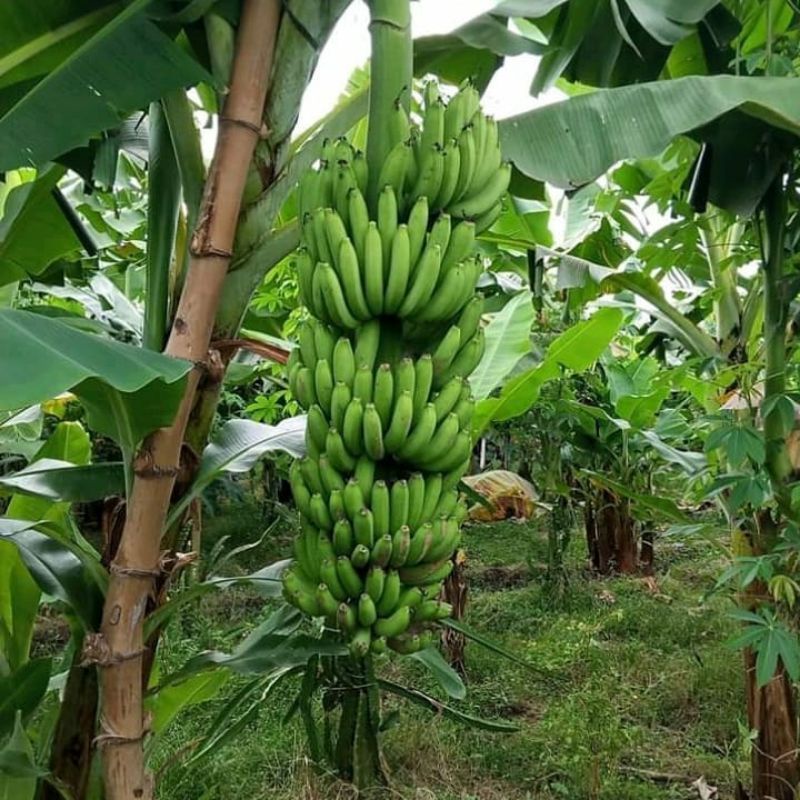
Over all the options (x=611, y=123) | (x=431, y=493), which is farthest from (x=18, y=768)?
(x=611, y=123)

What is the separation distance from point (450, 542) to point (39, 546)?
729mm

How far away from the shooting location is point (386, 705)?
9.55 ft

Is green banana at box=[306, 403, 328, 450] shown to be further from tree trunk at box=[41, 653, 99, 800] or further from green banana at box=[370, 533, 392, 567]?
tree trunk at box=[41, 653, 99, 800]

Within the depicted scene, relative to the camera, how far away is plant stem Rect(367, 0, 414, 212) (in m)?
0.99

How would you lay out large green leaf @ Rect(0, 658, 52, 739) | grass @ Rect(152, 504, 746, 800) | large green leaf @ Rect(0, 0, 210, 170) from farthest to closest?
grass @ Rect(152, 504, 746, 800) → large green leaf @ Rect(0, 658, 52, 739) → large green leaf @ Rect(0, 0, 210, 170)

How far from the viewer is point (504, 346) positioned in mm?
2242

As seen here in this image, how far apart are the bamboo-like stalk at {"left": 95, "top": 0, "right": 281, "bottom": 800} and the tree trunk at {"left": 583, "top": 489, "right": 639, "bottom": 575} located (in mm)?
4041

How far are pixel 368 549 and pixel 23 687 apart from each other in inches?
28.9

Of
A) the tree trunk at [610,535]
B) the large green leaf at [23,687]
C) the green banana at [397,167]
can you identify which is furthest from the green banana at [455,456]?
the tree trunk at [610,535]

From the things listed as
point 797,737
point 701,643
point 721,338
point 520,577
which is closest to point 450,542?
point 797,737

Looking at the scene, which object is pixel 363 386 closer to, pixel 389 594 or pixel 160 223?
pixel 389 594

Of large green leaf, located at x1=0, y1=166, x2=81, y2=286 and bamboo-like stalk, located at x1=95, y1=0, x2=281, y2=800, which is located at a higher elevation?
large green leaf, located at x1=0, y1=166, x2=81, y2=286

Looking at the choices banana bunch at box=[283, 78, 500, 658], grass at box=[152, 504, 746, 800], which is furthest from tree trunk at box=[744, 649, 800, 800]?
banana bunch at box=[283, 78, 500, 658]

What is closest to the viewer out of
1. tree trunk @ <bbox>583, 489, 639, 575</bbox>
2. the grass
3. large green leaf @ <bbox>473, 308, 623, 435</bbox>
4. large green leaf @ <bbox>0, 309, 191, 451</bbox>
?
large green leaf @ <bbox>0, 309, 191, 451</bbox>
